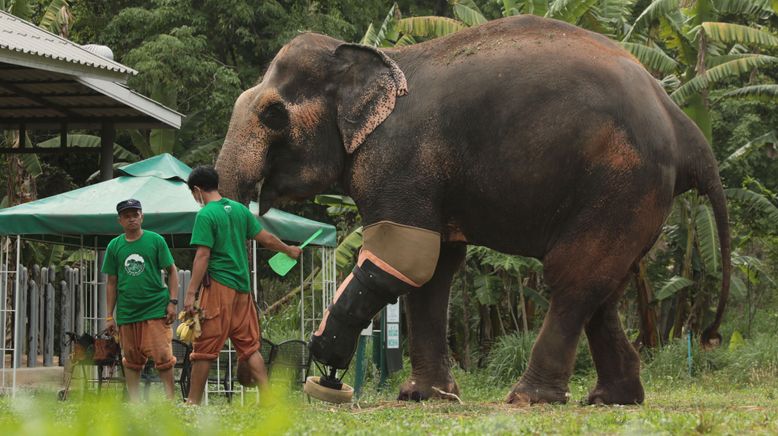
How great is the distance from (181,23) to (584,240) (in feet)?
58.4

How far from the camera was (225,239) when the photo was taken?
26.1 ft

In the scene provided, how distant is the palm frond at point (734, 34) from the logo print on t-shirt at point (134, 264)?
385 inches

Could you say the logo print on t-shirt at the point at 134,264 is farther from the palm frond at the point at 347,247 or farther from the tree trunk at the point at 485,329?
the tree trunk at the point at 485,329

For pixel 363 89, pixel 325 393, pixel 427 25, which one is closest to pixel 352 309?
pixel 325 393

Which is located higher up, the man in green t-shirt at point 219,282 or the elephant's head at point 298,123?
the elephant's head at point 298,123

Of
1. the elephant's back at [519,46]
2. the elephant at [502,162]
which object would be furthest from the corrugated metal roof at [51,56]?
the elephant's back at [519,46]

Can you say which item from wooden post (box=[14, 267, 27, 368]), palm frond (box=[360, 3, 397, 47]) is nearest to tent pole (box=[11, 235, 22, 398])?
wooden post (box=[14, 267, 27, 368])

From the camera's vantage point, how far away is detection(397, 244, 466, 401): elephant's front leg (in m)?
8.91

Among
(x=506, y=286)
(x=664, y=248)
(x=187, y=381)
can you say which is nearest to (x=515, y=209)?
(x=187, y=381)

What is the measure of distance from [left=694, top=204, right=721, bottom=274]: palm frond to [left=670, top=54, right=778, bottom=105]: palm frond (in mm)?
1766

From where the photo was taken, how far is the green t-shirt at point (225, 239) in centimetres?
788

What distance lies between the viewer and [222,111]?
22.8 meters

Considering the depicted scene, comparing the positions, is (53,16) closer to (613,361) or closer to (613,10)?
(613,10)

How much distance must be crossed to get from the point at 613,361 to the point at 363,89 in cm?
258
